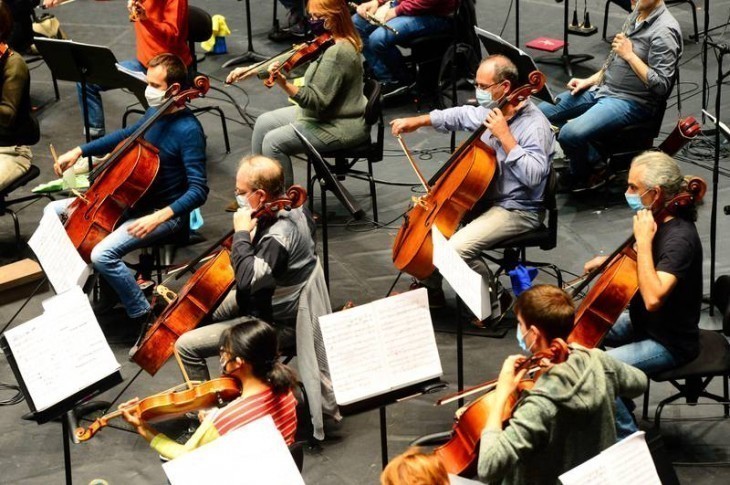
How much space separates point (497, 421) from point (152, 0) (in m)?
4.78

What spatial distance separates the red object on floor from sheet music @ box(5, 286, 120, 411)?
5.75 meters

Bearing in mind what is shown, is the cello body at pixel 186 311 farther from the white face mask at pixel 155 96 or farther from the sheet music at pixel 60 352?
the white face mask at pixel 155 96

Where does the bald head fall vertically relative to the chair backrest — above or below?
above

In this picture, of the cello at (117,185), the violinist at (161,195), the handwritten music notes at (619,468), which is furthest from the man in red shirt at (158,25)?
the handwritten music notes at (619,468)

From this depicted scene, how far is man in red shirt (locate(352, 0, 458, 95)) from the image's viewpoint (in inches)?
323

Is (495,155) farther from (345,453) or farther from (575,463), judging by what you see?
(575,463)

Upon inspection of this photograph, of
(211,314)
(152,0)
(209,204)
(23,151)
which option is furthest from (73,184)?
(211,314)

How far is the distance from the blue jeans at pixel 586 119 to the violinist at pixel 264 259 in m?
2.38

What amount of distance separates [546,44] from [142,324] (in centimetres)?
465

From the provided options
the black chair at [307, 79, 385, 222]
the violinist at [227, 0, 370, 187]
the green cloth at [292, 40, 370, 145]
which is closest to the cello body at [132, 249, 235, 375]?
the black chair at [307, 79, 385, 222]

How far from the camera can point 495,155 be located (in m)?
5.67

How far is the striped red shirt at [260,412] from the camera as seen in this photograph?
13.6 ft

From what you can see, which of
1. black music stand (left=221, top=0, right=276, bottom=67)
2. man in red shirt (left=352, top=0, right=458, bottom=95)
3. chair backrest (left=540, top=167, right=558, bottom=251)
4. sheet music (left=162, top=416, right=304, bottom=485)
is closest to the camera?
sheet music (left=162, top=416, right=304, bottom=485)

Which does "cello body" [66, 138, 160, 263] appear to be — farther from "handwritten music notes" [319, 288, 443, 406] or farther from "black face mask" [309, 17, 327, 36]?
"handwritten music notes" [319, 288, 443, 406]
